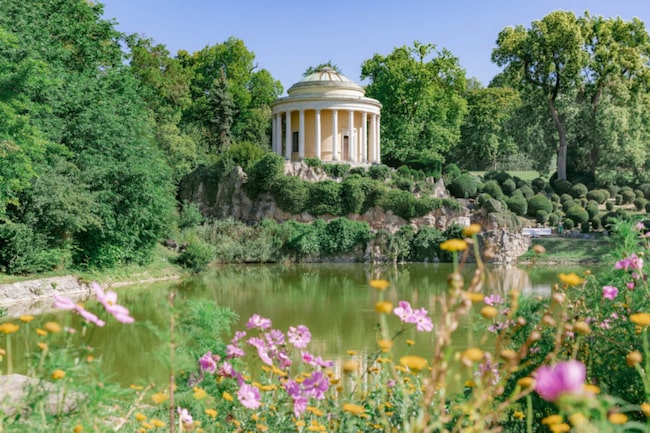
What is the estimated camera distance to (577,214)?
36250mm

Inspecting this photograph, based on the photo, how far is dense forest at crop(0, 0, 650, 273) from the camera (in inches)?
763

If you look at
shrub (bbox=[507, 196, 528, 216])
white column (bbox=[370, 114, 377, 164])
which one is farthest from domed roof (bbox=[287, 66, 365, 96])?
shrub (bbox=[507, 196, 528, 216])

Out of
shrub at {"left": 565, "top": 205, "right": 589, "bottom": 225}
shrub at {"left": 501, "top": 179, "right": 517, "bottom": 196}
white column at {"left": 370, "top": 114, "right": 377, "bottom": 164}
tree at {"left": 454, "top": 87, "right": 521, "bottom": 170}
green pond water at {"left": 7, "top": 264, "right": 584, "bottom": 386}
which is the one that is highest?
tree at {"left": 454, "top": 87, "right": 521, "bottom": 170}

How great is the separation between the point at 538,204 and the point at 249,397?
119 ft

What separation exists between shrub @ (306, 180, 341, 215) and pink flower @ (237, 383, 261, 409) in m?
30.2

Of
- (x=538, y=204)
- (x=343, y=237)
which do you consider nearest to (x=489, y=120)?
(x=538, y=204)

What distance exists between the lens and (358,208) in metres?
33.8

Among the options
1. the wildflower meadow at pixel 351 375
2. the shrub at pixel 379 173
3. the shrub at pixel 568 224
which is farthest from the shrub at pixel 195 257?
the wildflower meadow at pixel 351 375

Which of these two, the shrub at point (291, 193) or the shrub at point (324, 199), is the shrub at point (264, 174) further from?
the shrub at point (324, 199)

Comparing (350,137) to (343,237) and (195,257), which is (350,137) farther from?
(195,257)

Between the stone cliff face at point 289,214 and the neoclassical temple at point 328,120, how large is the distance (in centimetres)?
613

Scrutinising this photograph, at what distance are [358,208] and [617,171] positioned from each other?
1911cm

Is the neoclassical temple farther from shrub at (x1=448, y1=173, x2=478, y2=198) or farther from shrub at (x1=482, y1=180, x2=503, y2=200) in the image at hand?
shrub at (x1=482, y1=180, x2=503, y2=200)

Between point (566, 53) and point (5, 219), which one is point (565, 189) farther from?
point (5, 219)
